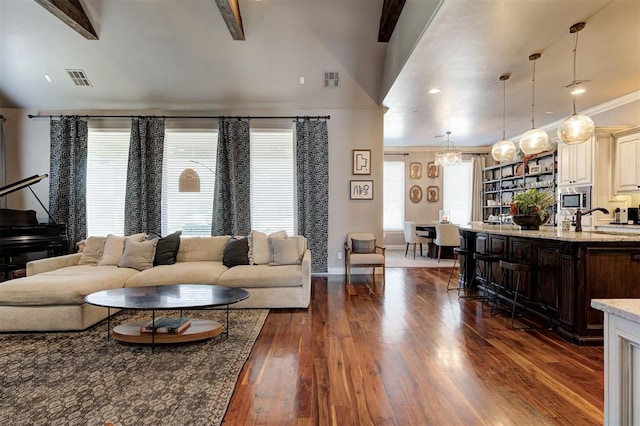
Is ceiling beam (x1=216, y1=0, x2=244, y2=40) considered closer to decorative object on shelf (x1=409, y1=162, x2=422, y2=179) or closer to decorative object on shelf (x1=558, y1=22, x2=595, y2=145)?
decorative object on shelf (x1=558, y1=22, x2=595, y2=145)

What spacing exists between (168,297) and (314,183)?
3.45 metres

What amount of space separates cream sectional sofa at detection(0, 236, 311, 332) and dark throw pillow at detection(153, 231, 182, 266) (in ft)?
0.35

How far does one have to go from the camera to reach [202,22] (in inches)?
183

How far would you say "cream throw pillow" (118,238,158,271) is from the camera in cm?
431

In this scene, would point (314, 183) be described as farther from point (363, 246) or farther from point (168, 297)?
point (168, 297)

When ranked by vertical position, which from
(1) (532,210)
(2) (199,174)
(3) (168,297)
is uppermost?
(2) (199,174)

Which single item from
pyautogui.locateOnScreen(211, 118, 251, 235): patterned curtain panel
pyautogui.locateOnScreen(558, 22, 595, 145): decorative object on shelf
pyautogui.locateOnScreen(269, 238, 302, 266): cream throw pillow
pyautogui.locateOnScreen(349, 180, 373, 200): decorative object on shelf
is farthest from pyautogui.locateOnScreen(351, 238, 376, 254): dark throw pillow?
pyautogui.locateOnScreen(558, 22, 595, 145): decorative object on shelf

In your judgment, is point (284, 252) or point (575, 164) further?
point (575, 164)

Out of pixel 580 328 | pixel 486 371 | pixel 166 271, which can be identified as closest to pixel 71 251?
pixel 166 271

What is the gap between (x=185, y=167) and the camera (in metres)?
5.96

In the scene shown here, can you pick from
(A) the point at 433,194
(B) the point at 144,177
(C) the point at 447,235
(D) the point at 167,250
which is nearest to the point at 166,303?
(D) the point at 167,250

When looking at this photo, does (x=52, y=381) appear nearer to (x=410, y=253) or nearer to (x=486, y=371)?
(x=486, y=371)

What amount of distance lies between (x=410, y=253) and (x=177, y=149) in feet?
21.0

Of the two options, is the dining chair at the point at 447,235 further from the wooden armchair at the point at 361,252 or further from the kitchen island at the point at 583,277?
the kitchen island at the point at 583,277
